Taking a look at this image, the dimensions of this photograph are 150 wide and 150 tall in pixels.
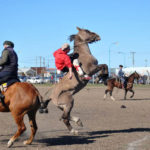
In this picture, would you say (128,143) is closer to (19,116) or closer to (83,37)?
(19,116)

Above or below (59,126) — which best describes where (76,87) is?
above

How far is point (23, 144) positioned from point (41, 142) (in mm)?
571

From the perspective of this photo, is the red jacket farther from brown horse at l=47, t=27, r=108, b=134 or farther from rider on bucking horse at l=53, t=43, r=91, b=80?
brown horse at l=47, t=27, r=108, b=134

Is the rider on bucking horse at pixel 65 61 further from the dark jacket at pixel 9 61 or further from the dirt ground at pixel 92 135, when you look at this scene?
the dirt ground at pixel 92 135

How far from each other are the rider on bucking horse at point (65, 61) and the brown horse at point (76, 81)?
0.47 ft

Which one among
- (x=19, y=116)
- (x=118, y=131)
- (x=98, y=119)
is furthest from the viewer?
(x=98, y=119)

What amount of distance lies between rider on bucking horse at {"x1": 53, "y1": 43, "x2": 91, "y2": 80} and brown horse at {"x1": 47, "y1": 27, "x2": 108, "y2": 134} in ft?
0.47

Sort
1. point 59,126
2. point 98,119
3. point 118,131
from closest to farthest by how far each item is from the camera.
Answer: point 118,131 → point 59,126 → point 98,119

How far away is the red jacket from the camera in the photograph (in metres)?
10.8

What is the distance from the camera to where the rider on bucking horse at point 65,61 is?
35.6ft

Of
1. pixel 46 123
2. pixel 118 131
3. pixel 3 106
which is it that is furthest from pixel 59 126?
pixel 3 106

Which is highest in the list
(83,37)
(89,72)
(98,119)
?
(83,37)

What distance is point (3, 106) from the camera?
933 cm

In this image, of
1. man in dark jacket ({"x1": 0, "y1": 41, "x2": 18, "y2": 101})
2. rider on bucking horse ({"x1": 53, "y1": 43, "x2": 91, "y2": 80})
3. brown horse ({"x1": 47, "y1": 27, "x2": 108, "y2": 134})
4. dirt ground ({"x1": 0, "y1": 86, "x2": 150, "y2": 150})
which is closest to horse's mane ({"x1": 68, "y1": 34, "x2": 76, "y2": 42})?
brown horse ({"x1": 47, "y1": 27, "x2": 108, "y2": 134})
